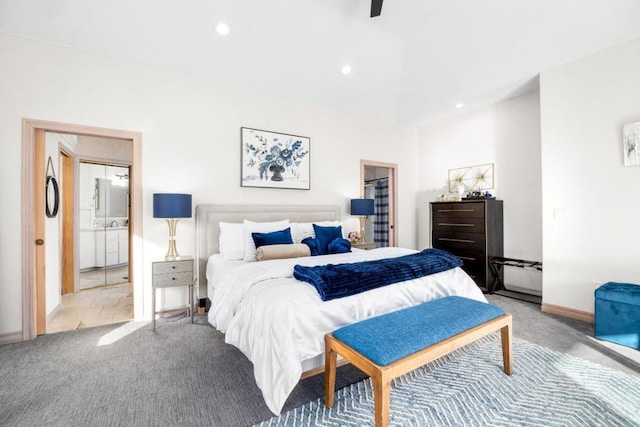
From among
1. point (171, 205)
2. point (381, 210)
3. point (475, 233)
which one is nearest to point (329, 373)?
point (171, 205)

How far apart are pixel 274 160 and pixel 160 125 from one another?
1.42 meters

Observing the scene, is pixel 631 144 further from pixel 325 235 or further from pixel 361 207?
pixel 325 235

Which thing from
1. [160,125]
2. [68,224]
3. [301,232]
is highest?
[160,125]

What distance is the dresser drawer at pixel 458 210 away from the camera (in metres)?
4.21

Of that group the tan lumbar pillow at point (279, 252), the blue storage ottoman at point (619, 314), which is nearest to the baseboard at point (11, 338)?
the tan lumbar pillow at point (279, 252)

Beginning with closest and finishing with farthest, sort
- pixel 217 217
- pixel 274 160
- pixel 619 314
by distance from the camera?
1. pixel 619 314
2. pixel 217 217
3. pixel 274 160

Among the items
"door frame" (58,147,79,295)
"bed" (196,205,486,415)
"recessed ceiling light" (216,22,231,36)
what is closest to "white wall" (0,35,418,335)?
"recessed ceiling light" (216,22,231,36)

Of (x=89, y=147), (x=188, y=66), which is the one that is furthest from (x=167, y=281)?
(x=89, y=147)

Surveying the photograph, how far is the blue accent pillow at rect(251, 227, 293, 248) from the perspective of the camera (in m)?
3.13

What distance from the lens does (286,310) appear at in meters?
1.76

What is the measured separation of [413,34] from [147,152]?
3357 mm

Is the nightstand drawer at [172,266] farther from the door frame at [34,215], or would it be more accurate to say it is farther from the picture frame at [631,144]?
the picture frame at [631,144]

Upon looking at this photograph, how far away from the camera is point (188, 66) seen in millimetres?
3316

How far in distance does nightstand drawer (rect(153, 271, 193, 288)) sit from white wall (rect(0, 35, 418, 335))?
1.27ft
